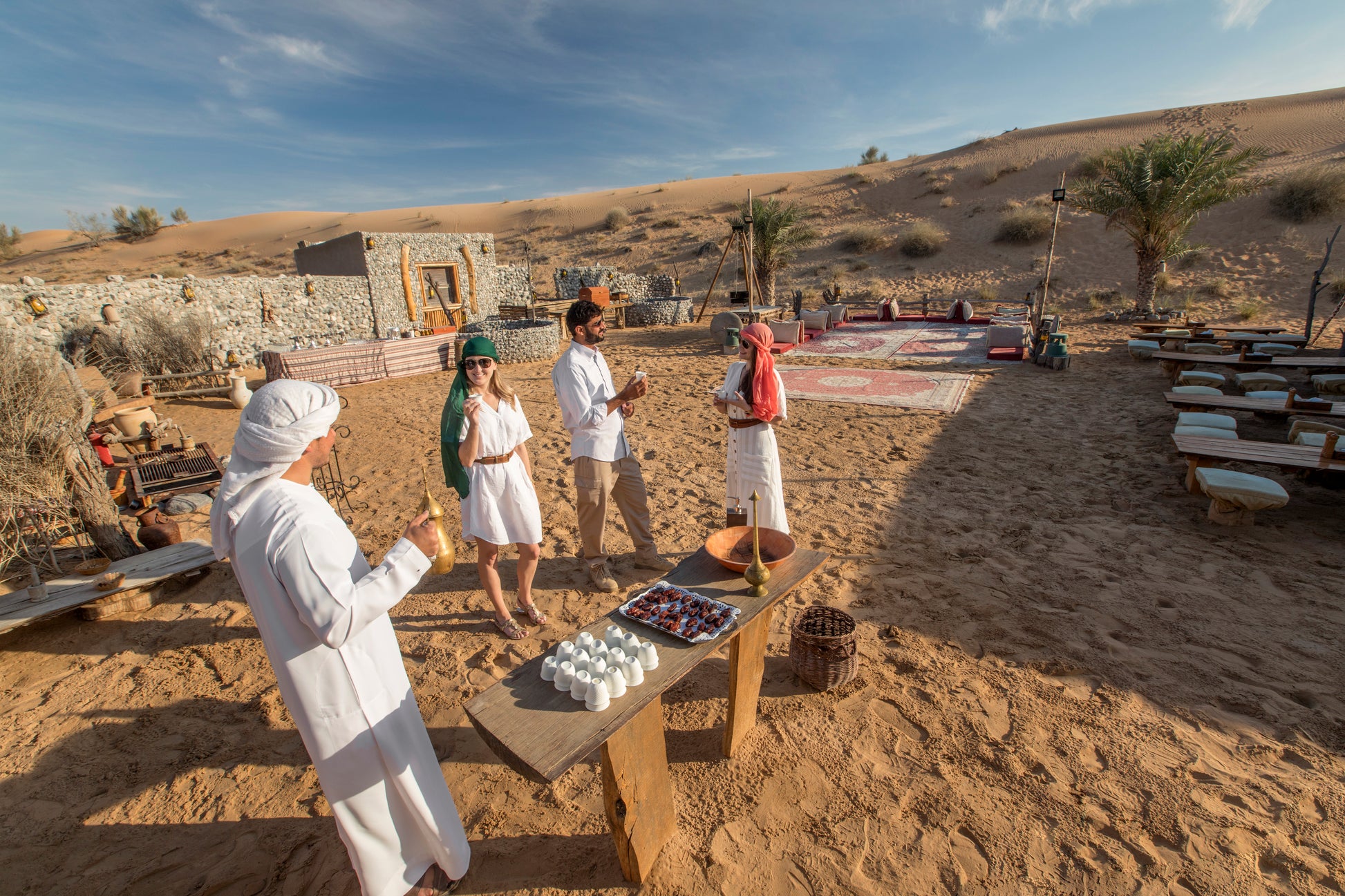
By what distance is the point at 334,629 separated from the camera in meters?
1.62

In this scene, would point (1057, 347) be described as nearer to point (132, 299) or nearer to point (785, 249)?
point (785, 249)

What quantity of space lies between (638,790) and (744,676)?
774 millimetres

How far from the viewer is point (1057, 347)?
33.3 feet

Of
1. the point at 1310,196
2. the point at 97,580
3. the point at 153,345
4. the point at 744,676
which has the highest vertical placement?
the point at 1310,196

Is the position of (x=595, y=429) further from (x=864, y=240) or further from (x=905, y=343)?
(x=864, y=240)

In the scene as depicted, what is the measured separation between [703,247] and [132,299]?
68.4 feet

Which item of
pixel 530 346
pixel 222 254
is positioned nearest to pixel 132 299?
pixel 530 346

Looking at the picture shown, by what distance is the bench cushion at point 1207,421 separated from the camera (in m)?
5.79

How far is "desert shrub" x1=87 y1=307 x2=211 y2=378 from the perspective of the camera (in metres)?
10.3

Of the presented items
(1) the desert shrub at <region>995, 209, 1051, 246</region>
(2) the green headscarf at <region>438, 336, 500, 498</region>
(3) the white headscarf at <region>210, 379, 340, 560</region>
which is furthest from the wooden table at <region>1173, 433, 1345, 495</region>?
(1) the desert shrub at <region>995, 209, 1051, 246</region>

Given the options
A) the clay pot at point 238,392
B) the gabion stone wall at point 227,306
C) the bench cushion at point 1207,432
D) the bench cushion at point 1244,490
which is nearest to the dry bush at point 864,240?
the gabion stone wall at point 227,306

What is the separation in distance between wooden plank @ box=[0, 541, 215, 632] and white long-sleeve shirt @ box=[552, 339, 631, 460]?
7.57ft

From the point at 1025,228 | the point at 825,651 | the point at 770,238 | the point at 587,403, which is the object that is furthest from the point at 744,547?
the point at 1025,228

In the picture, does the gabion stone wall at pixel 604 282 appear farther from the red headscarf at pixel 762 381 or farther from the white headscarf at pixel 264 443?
the white headscarf at pixel 264 443
